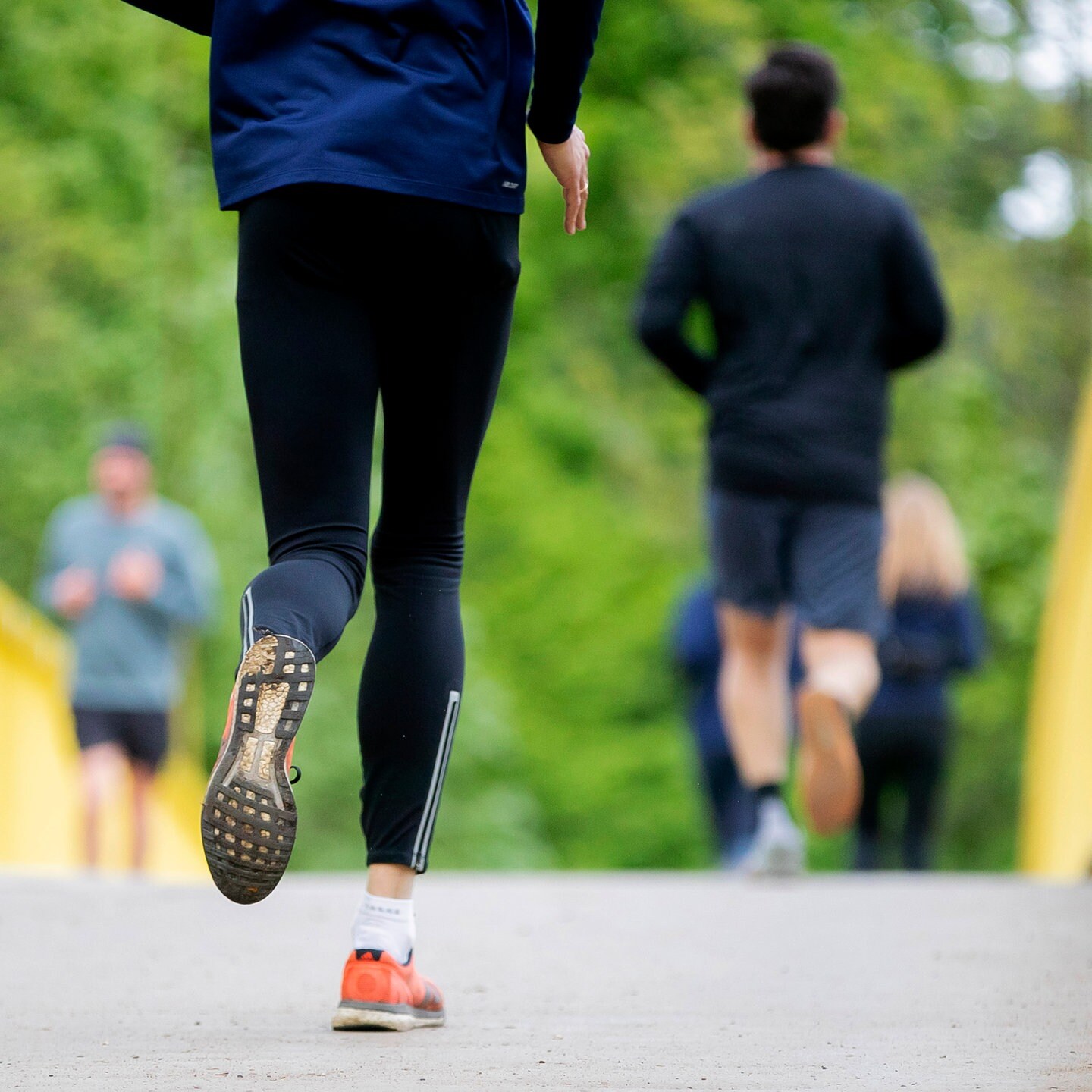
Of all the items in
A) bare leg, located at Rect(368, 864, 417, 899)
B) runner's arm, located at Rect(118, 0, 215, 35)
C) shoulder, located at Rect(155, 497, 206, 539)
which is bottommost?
bare leg, located at Rect(368, 864, 417, 899)

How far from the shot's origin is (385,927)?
3066 mm

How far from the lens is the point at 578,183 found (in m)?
3.26

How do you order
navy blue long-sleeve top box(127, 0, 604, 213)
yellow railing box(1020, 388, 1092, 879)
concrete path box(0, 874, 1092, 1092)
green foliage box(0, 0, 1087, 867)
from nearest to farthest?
concrete path box(0, 874, 1092, 1092) < navy blue long-sleeve top box(127, 0, 604, 213) < yellow railing box(1020, 388, 1092, 879) < green foliage box(0, 0, 1087, 867)

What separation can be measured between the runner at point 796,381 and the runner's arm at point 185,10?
305cm

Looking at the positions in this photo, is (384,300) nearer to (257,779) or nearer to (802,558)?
(257,779)

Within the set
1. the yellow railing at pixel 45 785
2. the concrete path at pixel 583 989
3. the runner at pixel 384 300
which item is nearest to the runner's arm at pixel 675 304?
the concrete path at pixel 583 989

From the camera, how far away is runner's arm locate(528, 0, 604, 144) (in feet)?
10.1

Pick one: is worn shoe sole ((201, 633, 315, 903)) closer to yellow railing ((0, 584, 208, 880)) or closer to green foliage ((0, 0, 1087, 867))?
yellow railing ((0, 584, 208, 880))

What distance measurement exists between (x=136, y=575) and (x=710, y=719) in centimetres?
264

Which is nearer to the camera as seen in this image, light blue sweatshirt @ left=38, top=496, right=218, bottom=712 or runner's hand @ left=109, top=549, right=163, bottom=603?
runner's hand @ left=109, top=549, right=163, bottom=603

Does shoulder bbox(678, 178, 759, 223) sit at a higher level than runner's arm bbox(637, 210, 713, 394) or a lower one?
higher

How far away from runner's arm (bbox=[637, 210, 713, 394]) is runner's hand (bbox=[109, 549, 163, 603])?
3670 millimetres

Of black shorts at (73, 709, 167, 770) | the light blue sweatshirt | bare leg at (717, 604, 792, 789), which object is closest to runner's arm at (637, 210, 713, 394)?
bare leg at (717, 604, 792, 789)

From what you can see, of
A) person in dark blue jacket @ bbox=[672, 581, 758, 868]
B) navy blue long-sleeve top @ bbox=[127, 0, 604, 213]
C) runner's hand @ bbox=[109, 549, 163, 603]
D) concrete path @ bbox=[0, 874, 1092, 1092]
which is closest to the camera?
concrete path @ bbox=[0, 874, 1092, 1092]
